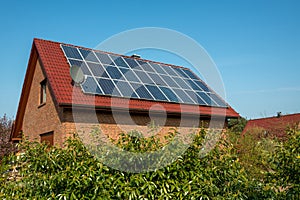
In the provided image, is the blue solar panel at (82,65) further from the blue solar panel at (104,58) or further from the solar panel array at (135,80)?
the blue solar panel at (104,58)

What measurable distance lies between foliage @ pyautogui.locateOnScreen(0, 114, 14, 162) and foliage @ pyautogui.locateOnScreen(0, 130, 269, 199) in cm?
1051

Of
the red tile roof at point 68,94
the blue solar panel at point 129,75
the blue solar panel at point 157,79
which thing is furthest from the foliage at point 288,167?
the blue solar panel at point 157,79

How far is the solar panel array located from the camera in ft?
44.3

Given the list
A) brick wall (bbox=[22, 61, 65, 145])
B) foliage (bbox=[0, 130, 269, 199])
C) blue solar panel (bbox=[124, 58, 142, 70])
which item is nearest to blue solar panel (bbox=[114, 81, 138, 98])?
blue solar panel (bbox=[124, 58, 142, 70])

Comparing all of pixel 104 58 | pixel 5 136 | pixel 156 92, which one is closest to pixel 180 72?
pixel 156 92

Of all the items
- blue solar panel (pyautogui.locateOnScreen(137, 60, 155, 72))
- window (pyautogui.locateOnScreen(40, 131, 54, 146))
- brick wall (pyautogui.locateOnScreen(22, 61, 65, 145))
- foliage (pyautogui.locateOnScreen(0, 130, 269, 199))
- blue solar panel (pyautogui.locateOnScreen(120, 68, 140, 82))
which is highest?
blue solar panel (pyautogui.locateOnScreen(137, 60, 155, 72))

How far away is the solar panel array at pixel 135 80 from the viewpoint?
531 inches

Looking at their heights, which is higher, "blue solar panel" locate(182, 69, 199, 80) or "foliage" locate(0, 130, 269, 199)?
"blue solar panel" locate(182, 69, 199, 80)

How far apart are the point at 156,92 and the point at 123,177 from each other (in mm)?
10419

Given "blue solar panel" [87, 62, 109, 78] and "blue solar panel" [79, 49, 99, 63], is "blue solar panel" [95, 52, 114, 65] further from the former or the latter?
"blue solar panel" [87, 62, 109, 78]

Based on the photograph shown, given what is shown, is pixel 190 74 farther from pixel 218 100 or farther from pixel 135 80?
pixel 135 80

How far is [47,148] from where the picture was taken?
5.31 m

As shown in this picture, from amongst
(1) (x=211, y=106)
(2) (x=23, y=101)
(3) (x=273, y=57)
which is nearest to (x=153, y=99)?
Answer: (1) (x=211, y=106)

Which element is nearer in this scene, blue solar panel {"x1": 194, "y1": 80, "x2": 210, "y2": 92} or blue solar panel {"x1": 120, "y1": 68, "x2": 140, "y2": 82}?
blue solar panel {"x1": 120, "y1": 68, "x2": 140, "y2": 82}
